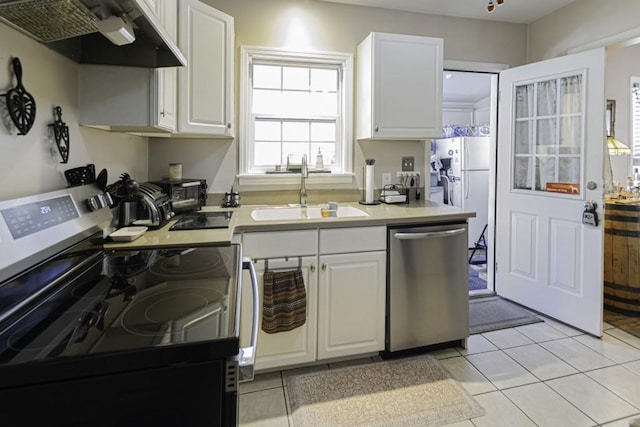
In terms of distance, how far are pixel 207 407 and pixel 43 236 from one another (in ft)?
2.37

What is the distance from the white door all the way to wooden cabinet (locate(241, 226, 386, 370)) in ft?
5.07

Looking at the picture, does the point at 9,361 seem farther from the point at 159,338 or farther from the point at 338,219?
the point at 338,219

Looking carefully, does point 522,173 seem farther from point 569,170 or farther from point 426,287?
point 426,287

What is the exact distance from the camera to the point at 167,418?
2.38ft

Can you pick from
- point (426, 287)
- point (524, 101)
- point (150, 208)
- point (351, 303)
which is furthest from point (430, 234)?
point (524, 101)

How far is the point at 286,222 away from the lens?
6.87 feet

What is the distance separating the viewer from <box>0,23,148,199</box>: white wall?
1.13 metres

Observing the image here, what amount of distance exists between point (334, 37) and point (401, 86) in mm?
666

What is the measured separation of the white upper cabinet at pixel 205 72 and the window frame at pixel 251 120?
27 centimetres

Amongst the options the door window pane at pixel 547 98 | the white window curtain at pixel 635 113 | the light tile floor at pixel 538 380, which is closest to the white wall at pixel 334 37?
the door window pane at pixel 547 98

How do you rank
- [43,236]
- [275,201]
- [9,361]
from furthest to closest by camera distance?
[275,201]
[43,236]
[9,361]

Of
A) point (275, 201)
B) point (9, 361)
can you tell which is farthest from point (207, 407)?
point (275, 201)

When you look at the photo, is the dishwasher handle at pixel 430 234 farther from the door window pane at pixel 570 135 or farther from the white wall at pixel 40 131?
the white wall at pixel 40 131

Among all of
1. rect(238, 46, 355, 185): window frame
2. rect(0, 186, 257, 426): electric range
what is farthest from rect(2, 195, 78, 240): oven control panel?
rect(238, 46, 355, 185): window frame
